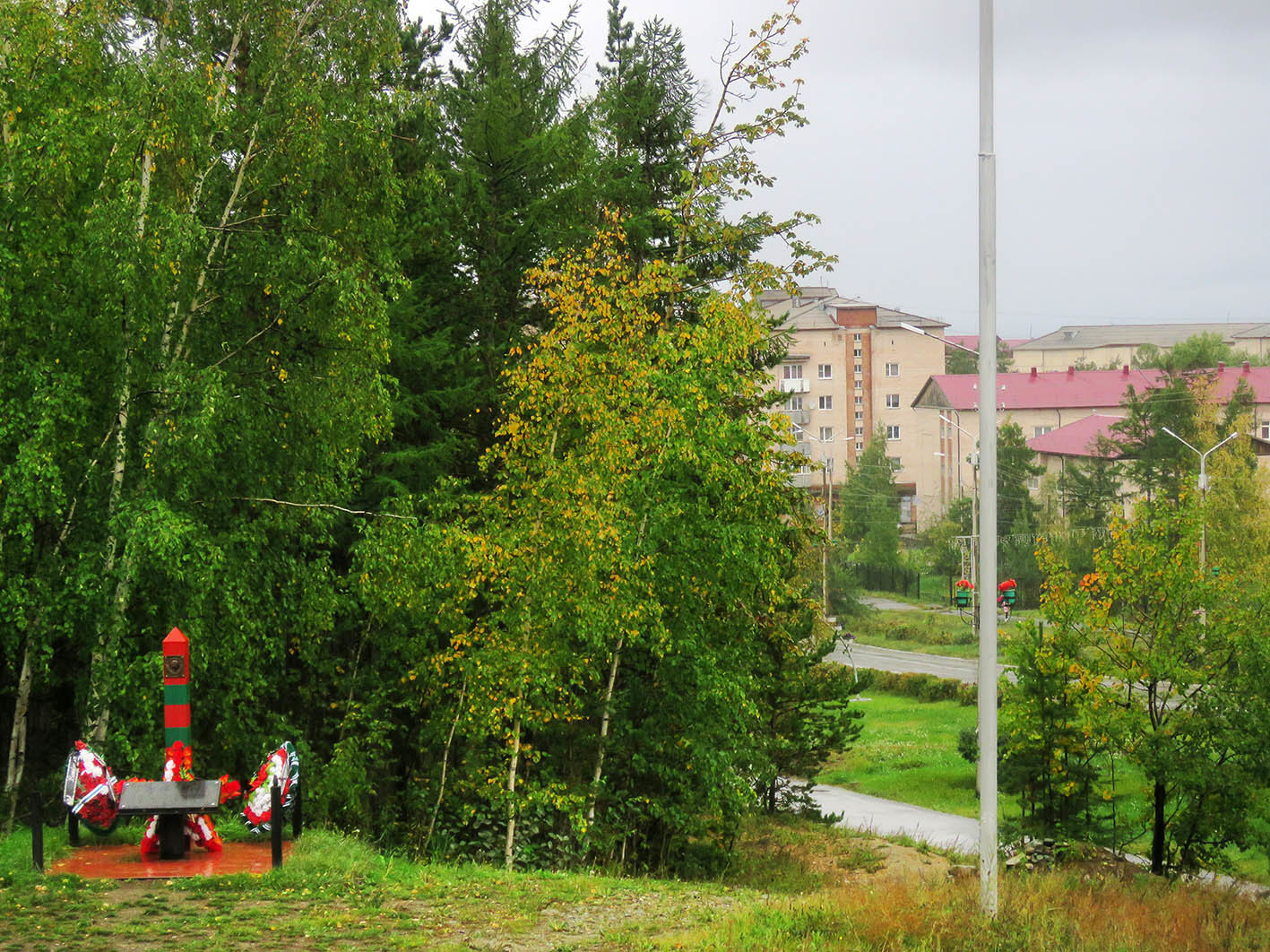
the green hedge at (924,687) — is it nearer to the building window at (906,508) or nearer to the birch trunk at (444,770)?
the birch trunk at (444,770)

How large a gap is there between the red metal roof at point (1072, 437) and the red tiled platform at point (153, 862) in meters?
76.8

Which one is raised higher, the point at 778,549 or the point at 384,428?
the point at 384,428

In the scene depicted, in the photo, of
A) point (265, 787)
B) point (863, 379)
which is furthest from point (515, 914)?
point (863, 379)

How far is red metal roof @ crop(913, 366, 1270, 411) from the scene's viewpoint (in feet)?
300

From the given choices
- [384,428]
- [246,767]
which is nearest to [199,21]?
[384,428]

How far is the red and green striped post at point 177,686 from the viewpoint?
12266mm

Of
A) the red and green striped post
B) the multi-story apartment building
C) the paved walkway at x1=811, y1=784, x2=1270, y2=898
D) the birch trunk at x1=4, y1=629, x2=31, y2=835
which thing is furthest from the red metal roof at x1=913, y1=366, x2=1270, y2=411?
the red and green striped post

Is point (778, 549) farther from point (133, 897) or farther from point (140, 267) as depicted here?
point (133, 897)

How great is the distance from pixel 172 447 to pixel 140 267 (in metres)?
1.91

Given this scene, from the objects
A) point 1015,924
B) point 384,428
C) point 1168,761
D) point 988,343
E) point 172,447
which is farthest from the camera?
point 1168,761

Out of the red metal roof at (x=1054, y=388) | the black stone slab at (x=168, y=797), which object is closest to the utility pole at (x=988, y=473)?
the black stone slab at (x=168, y=797)

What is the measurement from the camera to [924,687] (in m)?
52.3

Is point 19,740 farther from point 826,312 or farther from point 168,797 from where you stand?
point 826,312

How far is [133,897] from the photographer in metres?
10.5
